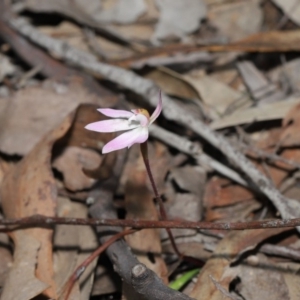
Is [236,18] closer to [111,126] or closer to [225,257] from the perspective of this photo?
[225,257]

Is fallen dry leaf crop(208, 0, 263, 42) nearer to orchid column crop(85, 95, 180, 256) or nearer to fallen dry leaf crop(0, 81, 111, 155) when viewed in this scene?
fallen dry leaf crop(0, 81, 111, 155)

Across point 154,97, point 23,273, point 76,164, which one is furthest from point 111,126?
point 154,97

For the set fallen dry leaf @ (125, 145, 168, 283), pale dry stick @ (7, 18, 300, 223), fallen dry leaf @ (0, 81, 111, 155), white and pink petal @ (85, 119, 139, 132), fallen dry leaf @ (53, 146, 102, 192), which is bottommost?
fallen dry leaf @ (53, 146, 102, 192)

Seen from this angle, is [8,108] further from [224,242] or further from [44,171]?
[224,242]

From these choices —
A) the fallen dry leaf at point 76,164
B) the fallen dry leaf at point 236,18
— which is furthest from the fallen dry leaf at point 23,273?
the fallen dry leaf at point 236,18

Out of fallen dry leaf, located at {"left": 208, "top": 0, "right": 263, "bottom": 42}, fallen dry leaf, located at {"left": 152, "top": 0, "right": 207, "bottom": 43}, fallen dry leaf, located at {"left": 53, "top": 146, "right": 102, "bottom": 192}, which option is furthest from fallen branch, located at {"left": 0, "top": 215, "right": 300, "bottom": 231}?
fallen dry leaf, located at {"left": 208, "top": 0, "right": 263, "bottom": 42}

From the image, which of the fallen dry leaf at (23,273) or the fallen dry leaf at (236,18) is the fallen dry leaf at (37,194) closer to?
the fallen dry leaf at (23,273)

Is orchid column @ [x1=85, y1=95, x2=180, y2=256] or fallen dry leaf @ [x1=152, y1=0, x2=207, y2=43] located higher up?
orchid column @ [x1=85, y1=95, x2=180, y2=256]

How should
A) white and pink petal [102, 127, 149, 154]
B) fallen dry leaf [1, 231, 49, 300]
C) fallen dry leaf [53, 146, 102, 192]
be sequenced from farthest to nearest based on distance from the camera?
fallen dry leaf [53, 146, 102, 192], fallen dry leaf [1, 231, 49, 300], white and pink petal [102, 127, 149, 154]
